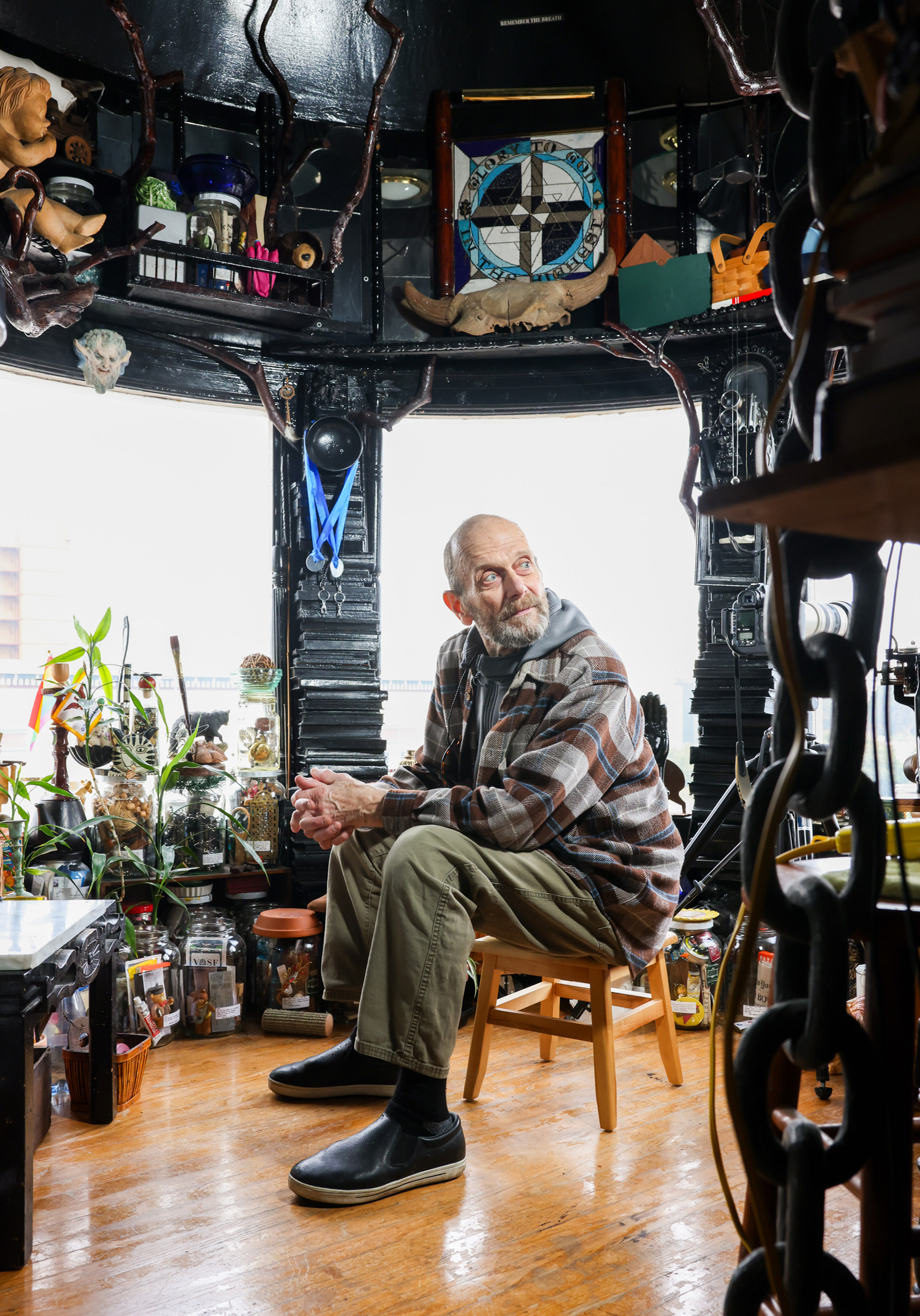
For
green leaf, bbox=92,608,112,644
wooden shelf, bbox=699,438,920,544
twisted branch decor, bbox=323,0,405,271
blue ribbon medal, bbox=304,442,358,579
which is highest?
twisted branch decor, bbox=323,0,405,271

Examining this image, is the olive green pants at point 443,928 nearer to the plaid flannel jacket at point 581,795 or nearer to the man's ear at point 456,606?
the plaid flannel jacket at point 581,795

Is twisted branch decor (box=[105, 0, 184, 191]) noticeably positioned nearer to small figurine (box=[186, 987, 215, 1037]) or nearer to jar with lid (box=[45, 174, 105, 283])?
jar with lid (box=[45, 174, 105, 283])

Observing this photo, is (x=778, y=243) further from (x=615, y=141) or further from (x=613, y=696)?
(x=615, y=141)

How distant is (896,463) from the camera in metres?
0.54

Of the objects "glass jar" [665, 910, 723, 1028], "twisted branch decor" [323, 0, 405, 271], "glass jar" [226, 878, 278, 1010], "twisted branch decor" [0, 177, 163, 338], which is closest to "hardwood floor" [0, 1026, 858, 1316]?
"glass jar" [665, 910, 723, 1028]

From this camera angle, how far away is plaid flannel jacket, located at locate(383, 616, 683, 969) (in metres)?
2.29

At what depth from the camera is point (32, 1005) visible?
1.87 m

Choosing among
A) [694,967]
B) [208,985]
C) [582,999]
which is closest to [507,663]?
[582,999]

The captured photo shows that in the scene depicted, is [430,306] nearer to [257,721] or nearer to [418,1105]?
[257,721]

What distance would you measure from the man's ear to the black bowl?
1193 mm

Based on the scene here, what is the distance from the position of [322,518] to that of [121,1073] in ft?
6.69

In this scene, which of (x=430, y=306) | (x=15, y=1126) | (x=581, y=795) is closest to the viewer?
(x=15, y=1126)

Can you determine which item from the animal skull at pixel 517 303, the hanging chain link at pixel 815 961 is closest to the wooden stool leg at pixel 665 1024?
the hanging chain link at pixel 815 961

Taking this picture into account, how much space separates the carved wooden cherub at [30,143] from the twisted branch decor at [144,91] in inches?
11.9
